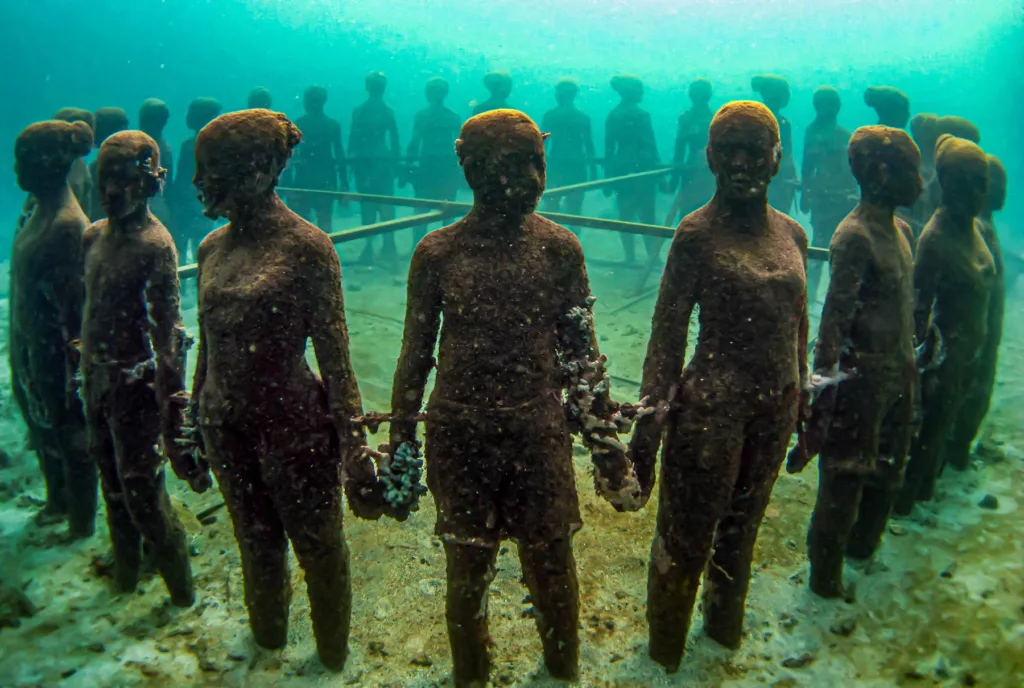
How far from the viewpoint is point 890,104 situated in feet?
22.7

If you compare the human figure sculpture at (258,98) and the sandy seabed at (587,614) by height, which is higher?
the human figure sculpture at (258,98)

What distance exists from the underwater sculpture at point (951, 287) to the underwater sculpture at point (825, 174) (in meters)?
5.52

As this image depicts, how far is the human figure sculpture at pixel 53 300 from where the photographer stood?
3.69 m

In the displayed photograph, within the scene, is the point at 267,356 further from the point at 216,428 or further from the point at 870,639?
the point at 870,639

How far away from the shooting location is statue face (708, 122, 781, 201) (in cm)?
253

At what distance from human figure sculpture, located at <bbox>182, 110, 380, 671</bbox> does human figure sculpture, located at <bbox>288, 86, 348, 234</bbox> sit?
30.7ft

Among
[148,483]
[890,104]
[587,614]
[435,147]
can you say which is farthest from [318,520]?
[435,147]

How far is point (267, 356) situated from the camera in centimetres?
251

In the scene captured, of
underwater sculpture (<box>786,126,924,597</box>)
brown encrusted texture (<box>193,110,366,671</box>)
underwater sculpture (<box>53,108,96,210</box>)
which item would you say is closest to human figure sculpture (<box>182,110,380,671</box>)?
brown encrusted texture (<box>193,110,366,671</box>)

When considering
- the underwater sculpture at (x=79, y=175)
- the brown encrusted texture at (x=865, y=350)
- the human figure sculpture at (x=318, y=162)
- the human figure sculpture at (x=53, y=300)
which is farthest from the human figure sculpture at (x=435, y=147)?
the brown encrusted texture at (x=865, y=350)

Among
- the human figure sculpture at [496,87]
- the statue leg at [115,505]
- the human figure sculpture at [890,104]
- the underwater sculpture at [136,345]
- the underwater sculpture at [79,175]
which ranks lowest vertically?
the statue leg at [115,505]

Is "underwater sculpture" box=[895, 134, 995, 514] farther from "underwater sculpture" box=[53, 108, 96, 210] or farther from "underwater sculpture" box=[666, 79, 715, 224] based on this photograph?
"underwater sculpture" box=[666, 79, 715, 224]

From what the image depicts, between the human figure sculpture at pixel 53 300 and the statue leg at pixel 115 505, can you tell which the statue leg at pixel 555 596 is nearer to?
the statue leg at pixel 115 505

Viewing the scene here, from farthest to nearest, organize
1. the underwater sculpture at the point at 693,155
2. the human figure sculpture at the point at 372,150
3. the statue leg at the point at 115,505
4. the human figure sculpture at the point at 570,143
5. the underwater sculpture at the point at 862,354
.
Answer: the human figure sculpture at the point at 570,143 < the human figure sculpture at the point at 372,150 < the underwater sculpture at the point at 693,155 < the statue leg at the point at 115,505 < the underwater sculpture at the point at 862,354
